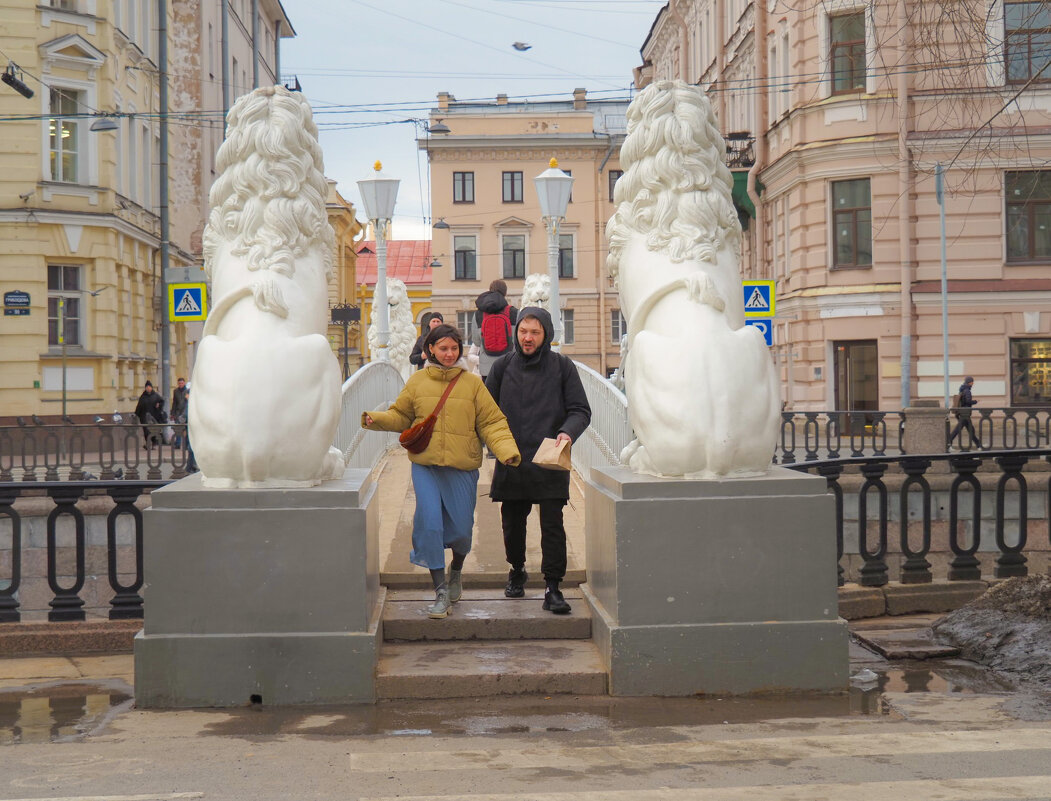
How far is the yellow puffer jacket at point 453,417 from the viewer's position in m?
7.32

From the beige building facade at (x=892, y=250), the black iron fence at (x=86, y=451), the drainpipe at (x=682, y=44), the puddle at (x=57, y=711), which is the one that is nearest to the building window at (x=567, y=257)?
the drainpipe at (x=682, y=44)

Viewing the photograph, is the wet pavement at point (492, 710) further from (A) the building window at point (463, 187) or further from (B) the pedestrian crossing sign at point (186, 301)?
(A) the building window at point (463, 187)

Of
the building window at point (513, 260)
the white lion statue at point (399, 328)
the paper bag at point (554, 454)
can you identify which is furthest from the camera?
the building window at point (513, 260)

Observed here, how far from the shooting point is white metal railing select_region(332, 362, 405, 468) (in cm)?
1225

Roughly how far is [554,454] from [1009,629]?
2.88 metres

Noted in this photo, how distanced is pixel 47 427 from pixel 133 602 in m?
11.9

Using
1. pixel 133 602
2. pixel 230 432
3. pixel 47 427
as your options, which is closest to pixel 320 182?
pixel 230 432

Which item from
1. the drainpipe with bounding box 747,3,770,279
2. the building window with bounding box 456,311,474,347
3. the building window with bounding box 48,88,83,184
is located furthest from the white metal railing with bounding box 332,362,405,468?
the building window with bounding box 456,311,474,347

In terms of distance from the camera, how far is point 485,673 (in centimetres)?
657

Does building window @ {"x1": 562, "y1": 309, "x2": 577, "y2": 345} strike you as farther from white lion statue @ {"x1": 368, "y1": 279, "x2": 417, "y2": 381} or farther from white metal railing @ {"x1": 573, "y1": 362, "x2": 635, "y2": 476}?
white metal railing @ {"x1": 573, "y1": 362, "x2": 635, "y2": 476}

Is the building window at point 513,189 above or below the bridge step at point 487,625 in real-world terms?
above

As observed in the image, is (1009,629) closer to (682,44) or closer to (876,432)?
(876,432)

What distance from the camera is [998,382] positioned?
2656 cm

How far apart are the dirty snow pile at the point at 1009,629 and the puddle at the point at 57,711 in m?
4.71
